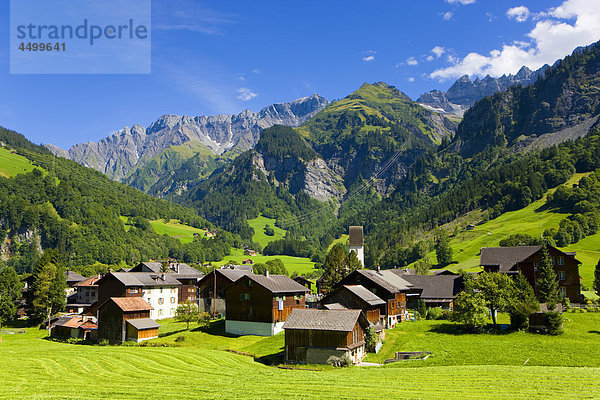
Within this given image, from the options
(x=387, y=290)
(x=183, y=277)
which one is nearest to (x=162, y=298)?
(x=183, y=277)

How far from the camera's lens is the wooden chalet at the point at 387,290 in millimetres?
72750

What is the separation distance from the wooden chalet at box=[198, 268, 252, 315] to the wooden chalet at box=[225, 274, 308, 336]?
12.2 meters

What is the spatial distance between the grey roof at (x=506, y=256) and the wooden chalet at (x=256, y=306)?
4388 cm

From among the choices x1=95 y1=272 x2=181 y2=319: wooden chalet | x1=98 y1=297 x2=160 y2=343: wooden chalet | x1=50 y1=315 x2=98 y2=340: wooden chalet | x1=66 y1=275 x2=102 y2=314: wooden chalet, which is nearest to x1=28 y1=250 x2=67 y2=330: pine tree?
x1=95 y1=272 x2=181 y2=319: wooden chalet

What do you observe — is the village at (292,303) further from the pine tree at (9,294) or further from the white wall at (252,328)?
the pine tree at (9,294)

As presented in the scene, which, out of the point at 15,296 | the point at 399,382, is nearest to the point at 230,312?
the point at 399,382

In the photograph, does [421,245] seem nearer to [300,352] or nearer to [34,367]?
[300,352]

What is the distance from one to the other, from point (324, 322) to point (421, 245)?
493ft

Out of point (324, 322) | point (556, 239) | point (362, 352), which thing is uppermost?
point (556, 239)

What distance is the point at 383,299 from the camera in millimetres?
73000

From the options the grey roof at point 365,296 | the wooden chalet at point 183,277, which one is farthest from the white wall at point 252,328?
the wooden chalet at point 183,277

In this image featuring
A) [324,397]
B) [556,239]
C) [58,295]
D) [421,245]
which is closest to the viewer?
[324,397]

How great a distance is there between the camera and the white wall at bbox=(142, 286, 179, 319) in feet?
300

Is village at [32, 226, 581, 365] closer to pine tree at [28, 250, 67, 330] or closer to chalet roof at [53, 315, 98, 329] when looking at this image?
chalet roof at [53, 315, 98, 329]
